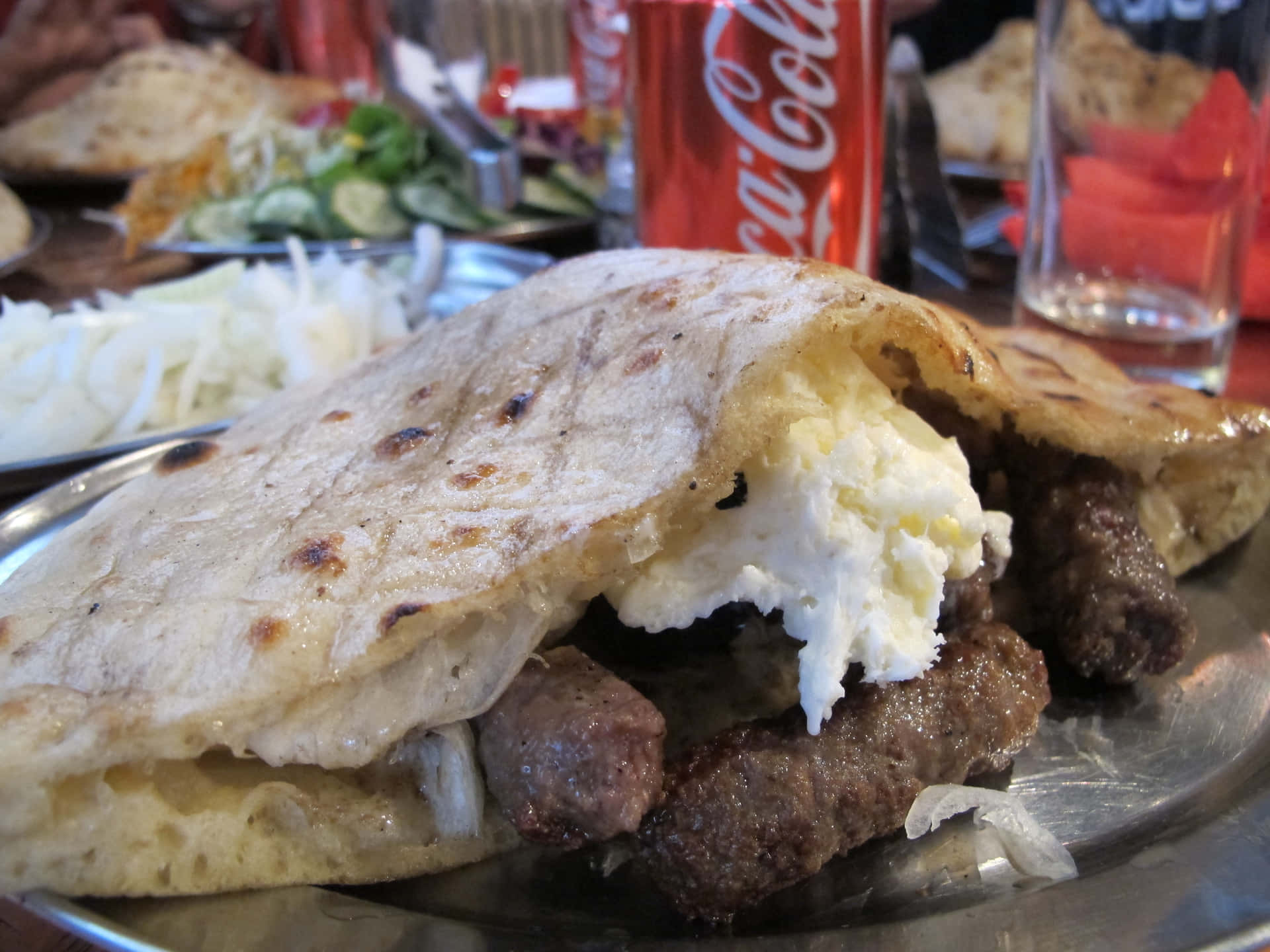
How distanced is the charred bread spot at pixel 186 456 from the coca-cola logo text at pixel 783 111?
45.8 inches

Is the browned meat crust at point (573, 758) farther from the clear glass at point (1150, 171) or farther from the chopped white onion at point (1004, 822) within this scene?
the clear glass at point (1150, 171)

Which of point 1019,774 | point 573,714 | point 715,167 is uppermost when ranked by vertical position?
point 715,167

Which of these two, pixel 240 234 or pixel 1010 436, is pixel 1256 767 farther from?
pixel 240 234

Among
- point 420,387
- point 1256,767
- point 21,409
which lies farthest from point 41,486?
point 1256,767

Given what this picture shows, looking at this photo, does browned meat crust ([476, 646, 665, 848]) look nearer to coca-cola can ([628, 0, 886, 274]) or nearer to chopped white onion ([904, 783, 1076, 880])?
chopped white onion ([904, 783, 1076, 880])

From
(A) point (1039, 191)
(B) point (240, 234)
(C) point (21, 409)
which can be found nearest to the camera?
(C) point (21, 409)

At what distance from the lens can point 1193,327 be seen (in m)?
2.54

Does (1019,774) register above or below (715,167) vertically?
below

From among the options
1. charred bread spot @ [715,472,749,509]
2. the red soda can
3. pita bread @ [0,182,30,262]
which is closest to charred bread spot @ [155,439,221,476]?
charred bread spot @ [715,472,749,509]

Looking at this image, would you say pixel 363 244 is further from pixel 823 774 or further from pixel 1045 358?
pixel 823 774

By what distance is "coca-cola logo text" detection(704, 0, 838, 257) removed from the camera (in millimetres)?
1974

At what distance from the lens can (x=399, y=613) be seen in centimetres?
106

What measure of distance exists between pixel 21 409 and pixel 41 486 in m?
0.39

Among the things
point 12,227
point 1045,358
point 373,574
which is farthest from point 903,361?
point 12,227
